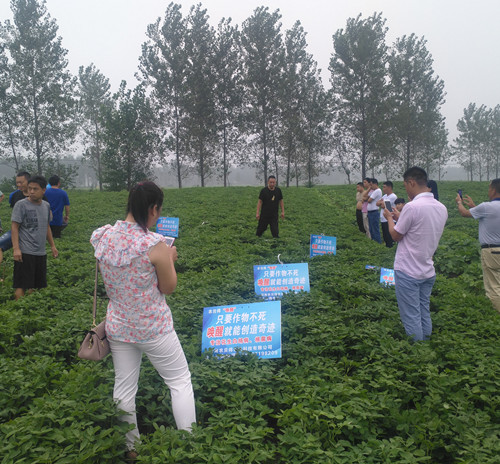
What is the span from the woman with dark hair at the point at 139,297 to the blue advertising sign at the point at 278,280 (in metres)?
3.26

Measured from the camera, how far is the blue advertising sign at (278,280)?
6074 mm

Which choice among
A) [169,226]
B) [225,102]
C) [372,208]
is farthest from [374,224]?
[225,102]

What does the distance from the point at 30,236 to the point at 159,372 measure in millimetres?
3766

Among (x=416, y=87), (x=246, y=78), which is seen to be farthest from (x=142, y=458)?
(x=416, y=87)

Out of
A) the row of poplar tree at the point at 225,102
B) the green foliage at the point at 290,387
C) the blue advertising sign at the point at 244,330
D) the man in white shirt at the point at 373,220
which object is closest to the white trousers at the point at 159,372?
the green foliage at the point at 290,387

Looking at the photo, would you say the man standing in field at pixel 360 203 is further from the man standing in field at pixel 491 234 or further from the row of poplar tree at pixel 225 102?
the row of poplar tree at pixel 225 102

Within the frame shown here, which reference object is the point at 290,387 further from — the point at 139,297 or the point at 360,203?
the point at 360,203

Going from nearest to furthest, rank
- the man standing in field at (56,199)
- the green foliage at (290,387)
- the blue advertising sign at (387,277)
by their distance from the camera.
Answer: the green foliage at (290,387)
the blue advertising sign at (387,277)
the man standing in field at (56,199)

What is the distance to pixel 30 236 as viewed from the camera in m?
5.58

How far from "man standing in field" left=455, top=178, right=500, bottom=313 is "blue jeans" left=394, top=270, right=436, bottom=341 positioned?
173 centimetres

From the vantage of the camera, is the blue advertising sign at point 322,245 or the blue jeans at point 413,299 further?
the blue advertising sign at point 322,245

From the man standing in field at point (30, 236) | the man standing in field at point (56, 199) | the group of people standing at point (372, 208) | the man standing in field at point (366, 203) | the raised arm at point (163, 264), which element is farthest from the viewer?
the man standing in field at point (366, 203)

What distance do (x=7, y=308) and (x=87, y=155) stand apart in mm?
39210

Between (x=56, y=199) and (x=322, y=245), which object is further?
(x=56, y=199)
